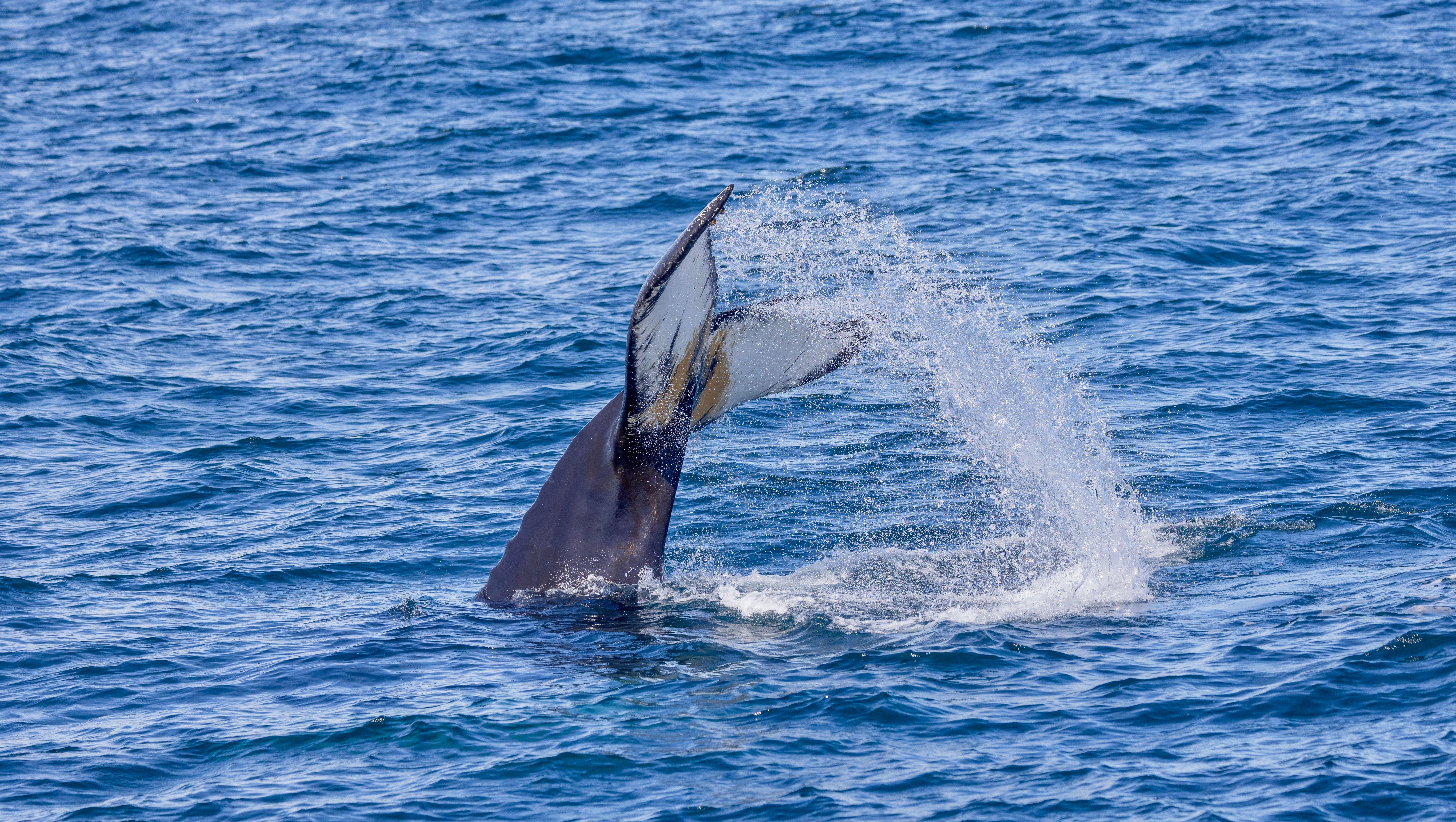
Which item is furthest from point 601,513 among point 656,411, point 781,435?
point 781,435

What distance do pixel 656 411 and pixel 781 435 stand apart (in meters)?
7.25

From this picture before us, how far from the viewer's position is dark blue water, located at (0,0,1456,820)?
9250 mm

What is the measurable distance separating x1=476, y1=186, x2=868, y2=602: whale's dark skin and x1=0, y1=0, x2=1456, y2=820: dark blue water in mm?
505

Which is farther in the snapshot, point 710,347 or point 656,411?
point 656,411

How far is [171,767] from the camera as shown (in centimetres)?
939

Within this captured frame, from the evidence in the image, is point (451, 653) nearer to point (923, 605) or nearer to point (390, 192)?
point (923, 605)

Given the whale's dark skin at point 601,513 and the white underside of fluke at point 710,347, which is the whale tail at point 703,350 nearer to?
the white underside of fluke at point 710,347

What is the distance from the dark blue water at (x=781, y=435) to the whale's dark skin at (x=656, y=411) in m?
0.50

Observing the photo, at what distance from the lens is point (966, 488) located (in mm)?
14609

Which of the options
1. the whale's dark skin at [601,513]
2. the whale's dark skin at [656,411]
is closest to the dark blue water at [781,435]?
the whale's dark skin at [601,513]

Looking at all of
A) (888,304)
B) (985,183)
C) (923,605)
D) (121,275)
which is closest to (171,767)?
(923,605)

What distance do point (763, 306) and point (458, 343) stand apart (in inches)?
433

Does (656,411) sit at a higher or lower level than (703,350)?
lower

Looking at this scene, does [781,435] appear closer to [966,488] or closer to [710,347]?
[966,488]
